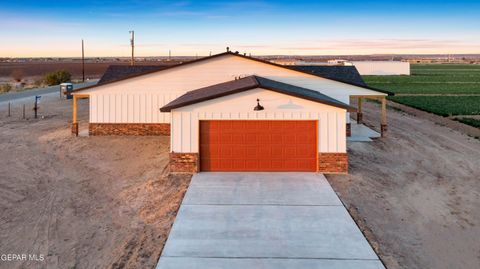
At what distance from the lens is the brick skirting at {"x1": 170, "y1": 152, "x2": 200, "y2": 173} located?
15.4 metres

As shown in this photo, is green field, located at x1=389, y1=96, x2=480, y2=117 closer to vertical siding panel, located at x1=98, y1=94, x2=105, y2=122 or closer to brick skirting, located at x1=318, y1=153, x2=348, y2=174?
brick skirting, located at x1=318, y1=153, x2=348, y2=174

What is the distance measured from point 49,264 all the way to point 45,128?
17512 mm

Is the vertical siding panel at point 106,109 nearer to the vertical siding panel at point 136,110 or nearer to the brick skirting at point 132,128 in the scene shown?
the brick skirting at point 132,128

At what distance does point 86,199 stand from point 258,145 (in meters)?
5.80

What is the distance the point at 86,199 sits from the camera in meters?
13.1

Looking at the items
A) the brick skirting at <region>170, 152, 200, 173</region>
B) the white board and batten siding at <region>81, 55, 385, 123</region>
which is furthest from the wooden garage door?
the white board and batten siding at <region>81, 55, 385, 123</region>

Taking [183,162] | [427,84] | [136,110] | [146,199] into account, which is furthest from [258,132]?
[427,84]

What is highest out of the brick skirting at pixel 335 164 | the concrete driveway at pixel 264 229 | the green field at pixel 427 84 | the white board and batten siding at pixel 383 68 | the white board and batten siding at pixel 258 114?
the white board and batten siding at pixel 383 68

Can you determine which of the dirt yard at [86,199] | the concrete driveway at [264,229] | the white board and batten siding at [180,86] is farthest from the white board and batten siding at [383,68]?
the concrete driveway at [264,229]

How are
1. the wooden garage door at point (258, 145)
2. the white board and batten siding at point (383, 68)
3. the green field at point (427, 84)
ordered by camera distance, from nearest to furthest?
the wooden garage door at point (258, 145) < the green field at point (427, 84) < the white board and batten siding at point (383, 68)

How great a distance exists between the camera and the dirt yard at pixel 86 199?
9602mm

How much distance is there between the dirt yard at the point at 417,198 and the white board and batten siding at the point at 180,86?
379 centimetres

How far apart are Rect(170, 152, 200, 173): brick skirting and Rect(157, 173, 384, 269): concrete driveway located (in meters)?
1.14

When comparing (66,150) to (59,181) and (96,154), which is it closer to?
(96,154)
